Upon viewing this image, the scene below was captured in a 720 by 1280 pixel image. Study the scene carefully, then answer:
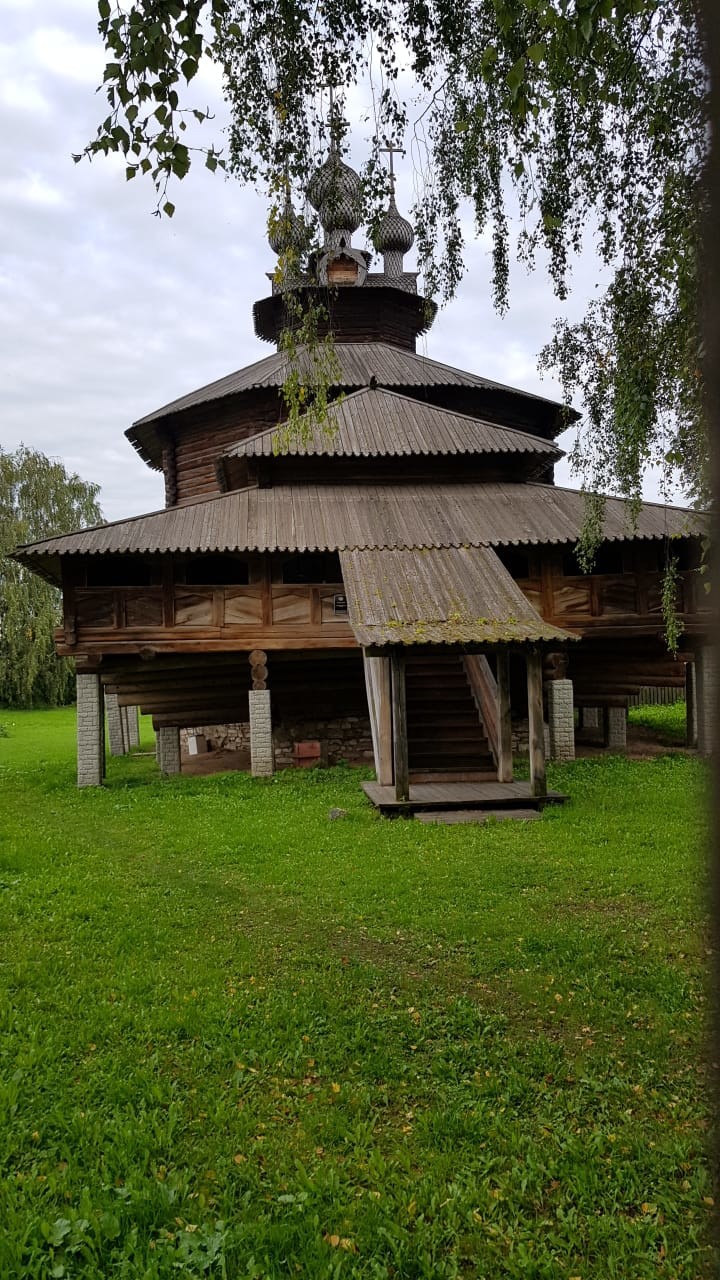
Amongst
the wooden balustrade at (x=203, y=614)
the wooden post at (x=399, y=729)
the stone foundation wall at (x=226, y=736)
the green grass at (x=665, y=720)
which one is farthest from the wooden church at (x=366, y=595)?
the stone foundation wall at (x=226, y=736)

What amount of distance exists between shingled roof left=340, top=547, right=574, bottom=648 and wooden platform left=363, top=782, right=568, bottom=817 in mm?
2107

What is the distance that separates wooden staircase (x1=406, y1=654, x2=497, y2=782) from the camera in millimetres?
12125

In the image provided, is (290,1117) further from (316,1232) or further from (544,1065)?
(544,1065)

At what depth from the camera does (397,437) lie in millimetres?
15992

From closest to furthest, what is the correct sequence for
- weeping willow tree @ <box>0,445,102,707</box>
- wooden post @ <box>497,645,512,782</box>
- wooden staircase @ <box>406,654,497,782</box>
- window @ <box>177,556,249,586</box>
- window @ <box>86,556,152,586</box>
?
wooden post @ <box>497,645,512,782</box>, wooden staircase @ <box>406,654,497,782</box>, window @ <box>86,556,152,586</box>, window @ <box>177,556,249,586</box>, weeping willow tree @ <box>0,445,102,707</box>

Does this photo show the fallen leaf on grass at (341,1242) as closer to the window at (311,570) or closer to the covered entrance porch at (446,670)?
the covered entrance porch at (446,670)

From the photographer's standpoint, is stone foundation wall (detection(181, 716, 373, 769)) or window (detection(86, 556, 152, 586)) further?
stone foundation wall (detection(181, 716, 373, 769))

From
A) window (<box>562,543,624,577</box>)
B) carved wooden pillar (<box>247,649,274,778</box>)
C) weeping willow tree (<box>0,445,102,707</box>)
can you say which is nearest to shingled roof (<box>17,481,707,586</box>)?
window (<box>562,543,624,577</box>)

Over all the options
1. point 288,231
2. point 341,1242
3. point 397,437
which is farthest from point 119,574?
point 341,1242

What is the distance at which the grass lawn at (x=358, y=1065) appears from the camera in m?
3.08

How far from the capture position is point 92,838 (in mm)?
10008

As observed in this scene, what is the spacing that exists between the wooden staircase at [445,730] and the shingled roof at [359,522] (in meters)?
2.34

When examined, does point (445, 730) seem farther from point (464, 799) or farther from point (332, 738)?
point (332, 738)

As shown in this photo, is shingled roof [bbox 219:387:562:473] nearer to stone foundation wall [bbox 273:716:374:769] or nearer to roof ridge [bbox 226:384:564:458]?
roof ridge [bbox 226:384:564:458]
